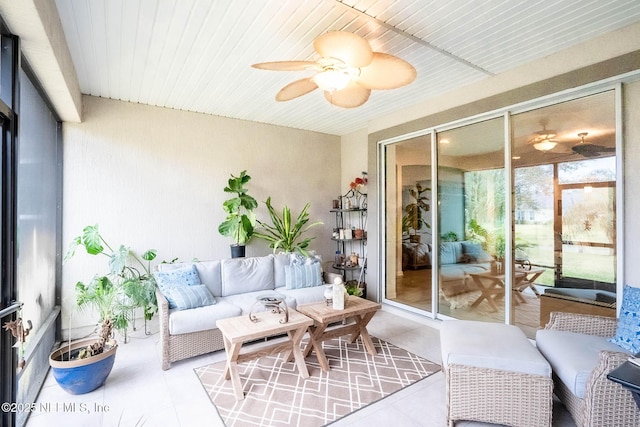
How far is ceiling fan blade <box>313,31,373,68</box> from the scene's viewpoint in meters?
1.86

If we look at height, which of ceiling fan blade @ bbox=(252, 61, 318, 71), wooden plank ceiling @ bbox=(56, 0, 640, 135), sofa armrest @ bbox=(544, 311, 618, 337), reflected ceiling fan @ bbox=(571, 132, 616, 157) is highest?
wooden plank ceiling @ bbox=(56, 0, 640, 135)

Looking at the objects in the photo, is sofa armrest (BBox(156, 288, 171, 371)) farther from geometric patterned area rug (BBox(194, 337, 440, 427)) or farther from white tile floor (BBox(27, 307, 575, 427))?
geometric patterned area rug (BBox(194, 337, 440, 427))

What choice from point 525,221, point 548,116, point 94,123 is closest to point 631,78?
point 548,116

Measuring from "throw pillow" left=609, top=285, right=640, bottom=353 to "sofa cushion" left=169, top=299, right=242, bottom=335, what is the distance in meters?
3.22

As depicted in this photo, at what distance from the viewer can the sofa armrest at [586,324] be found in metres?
2.37

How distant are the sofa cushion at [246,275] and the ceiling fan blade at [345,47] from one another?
2.82 m

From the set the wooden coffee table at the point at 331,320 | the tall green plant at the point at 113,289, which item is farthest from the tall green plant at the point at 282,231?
the tall green plant at the point at 113,289

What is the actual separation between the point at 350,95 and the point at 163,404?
2.90 meters

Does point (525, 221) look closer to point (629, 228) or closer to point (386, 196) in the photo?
point (629, 228)

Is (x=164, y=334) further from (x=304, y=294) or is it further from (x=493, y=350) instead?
(x=493, y=350)

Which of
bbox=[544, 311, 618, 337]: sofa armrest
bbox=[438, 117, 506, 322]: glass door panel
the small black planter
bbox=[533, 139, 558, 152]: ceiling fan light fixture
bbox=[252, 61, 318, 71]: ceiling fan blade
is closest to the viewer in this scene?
bbox=[252, 61, 318, 71]: ceiling fan blade

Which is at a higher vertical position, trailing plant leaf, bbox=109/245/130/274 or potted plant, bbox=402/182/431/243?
potted plant, bbox=402/182/431/243

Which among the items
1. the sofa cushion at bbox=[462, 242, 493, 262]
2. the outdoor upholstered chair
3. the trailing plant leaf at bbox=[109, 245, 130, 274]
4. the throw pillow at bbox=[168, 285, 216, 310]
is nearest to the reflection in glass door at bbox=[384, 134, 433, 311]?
the sofa cushion at bbox=[462, 242, 493, 262]

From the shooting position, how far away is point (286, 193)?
5.31m
